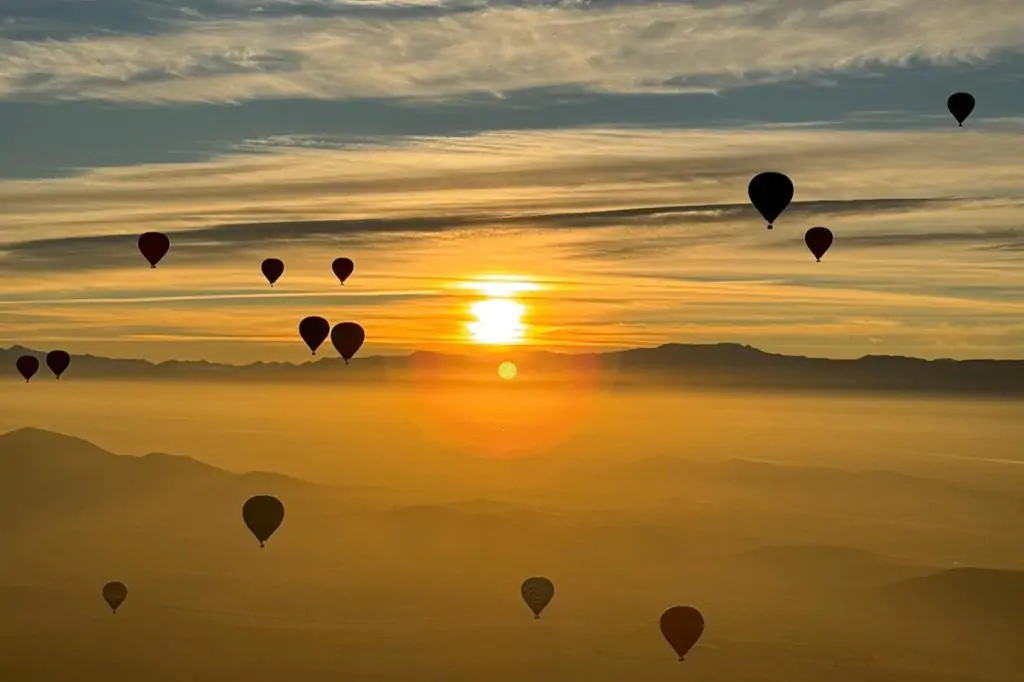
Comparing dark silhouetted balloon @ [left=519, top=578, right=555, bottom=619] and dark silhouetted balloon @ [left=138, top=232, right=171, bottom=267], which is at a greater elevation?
dark silhouetted balloon @ [left=519, top=578, right=555, bottom=619]

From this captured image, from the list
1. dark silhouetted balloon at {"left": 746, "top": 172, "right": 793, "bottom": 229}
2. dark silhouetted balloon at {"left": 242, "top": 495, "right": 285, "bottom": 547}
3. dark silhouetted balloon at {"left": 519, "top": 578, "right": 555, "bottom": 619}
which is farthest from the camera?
dark silhouetted balloon at {"left": 519, "top": 578, "right": 555, "bottom": 619}

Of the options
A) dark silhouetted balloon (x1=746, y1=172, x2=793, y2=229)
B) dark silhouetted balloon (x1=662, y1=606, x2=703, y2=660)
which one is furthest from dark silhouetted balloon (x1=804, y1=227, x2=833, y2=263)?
dark silhouetted balloon (x1=662, y1=606, x2=703, y2=660)

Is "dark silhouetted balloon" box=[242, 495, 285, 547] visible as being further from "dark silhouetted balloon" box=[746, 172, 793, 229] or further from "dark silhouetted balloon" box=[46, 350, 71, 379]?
"dark silhouetted balloon" box=[746, 172, 793, 229]

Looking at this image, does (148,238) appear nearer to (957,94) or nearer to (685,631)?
(957,94)

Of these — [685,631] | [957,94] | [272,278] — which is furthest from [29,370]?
[957,94]

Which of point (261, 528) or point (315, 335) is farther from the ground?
point (261, 528)
